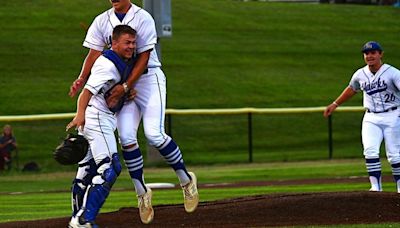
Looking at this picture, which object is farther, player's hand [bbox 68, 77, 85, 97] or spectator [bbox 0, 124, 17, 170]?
spectator [bbox 0, 124, 17, 170]

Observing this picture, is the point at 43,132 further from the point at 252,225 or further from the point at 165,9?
the point at 252,225

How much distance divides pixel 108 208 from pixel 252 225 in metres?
4.59

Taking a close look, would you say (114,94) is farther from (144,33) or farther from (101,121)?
(144,33)

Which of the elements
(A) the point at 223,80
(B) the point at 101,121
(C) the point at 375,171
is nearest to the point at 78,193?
(B) the point at 101,121

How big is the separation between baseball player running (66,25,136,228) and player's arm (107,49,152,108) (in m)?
0.06

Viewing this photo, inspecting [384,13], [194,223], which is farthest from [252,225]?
[384,13]

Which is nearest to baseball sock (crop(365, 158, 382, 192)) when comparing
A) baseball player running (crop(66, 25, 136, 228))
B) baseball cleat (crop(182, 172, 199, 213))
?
baseball cleat (crop(182, 172, 199, 213))

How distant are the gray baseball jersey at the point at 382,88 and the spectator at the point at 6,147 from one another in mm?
12317

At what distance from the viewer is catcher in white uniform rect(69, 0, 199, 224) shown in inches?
384

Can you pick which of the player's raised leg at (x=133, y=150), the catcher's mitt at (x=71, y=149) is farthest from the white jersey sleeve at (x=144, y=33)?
the catcher's mitt at (x=71, y=149)

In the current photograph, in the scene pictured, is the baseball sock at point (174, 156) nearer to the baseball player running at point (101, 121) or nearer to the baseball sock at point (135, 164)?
the baseball sock at point (135, 164)

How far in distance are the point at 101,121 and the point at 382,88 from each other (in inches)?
209

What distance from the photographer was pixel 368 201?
10922mm

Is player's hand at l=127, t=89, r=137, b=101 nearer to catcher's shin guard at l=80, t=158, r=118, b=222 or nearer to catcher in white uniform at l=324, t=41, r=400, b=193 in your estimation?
catcher's shin guard at l=80, t=158, r=118, b=222
